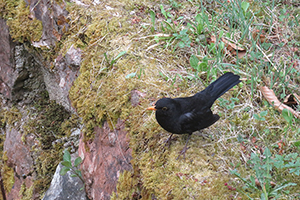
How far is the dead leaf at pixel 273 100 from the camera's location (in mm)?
2987

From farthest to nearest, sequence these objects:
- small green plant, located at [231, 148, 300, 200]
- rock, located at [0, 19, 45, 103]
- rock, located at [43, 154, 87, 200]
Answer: rock, located at [0, 19, 45, 103] < rock, located at [43, 154, 87, 200] < small green plant, located at [231, 148, 300, 200]

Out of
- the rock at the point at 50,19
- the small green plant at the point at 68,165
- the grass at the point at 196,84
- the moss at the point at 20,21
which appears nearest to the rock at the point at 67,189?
the small green plant at the point at 68,165

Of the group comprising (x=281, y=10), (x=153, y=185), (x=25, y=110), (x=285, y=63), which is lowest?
(x=25, y=110)

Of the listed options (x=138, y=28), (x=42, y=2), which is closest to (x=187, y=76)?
(x=138, y=28)

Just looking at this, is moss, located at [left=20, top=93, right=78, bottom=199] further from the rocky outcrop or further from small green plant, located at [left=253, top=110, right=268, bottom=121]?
small green plant, located at [left=253, top=110, right=268, bottom=121]

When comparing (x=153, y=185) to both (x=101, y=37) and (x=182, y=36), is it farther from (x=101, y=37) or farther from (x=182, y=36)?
(x=101, y=37)

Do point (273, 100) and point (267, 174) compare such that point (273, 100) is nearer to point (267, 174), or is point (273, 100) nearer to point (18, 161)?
point (267, 174)

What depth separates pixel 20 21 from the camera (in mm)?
4879

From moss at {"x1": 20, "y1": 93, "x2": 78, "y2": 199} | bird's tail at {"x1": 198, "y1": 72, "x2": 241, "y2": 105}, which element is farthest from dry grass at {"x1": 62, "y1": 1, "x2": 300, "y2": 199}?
moss at {"x1": 20, "y1": 93, "x2": 78, "y2": 199}

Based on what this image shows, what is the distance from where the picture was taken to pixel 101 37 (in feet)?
12.9

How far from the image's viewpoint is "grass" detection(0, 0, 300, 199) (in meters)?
2.41

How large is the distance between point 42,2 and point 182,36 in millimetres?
2458

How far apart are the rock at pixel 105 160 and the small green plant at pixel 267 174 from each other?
3.90 feet

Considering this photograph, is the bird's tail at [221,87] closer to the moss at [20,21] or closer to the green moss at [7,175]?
the moss at [20,21]
